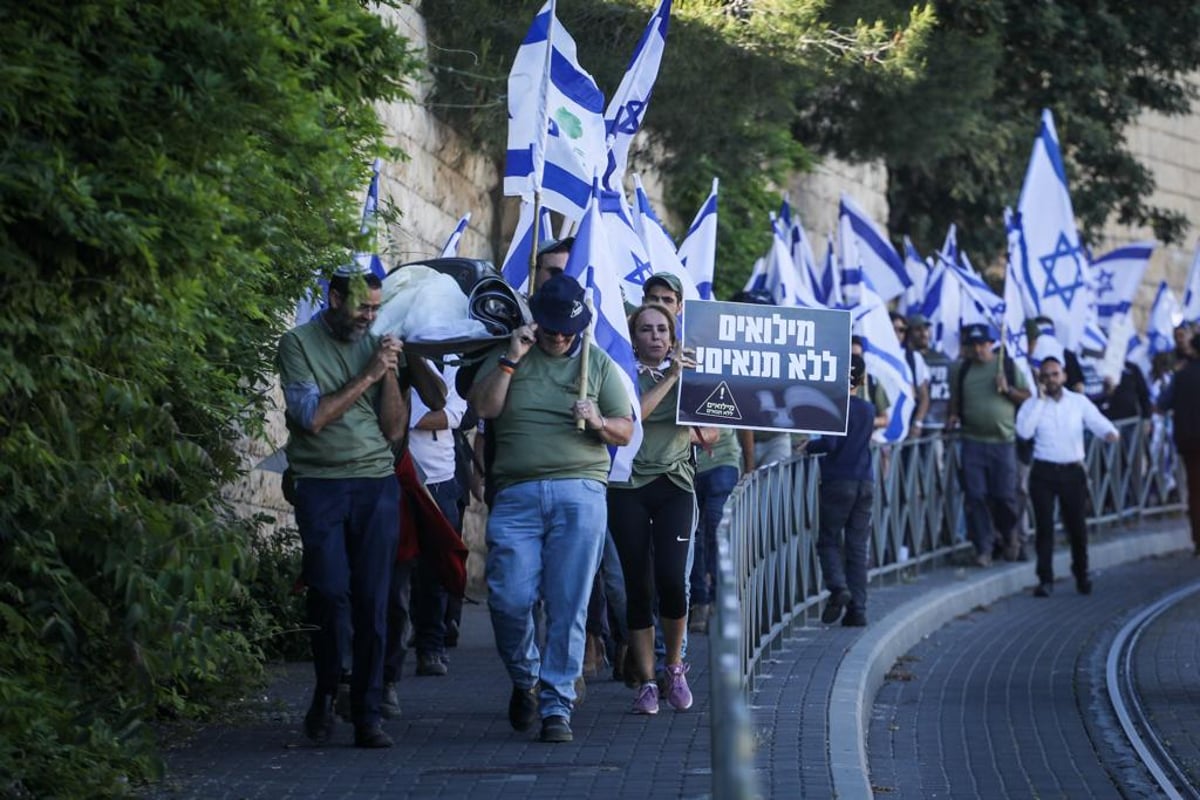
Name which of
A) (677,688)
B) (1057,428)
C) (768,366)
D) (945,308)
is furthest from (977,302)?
(677,688)

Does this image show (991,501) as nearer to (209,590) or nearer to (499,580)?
(499,580)

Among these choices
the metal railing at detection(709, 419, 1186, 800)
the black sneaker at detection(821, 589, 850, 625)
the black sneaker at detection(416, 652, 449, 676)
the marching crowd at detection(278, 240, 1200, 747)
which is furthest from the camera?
the black sneaker at detection(821, 589, 850, 625)

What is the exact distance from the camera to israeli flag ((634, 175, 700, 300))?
11876 millimetres

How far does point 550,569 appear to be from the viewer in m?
9.01

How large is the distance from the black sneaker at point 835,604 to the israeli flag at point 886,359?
289cm

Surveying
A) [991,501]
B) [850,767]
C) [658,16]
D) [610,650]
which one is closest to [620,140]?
[658,16]

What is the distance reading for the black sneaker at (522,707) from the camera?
30.0 ft

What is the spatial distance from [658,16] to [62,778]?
229 inches

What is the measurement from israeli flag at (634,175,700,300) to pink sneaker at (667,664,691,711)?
2573mm

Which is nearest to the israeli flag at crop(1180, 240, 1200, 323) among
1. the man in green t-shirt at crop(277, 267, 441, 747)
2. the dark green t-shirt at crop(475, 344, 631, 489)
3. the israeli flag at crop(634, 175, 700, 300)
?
the israeli flag at crop(634, 175, 700, 300)

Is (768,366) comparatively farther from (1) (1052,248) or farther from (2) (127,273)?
(1) (1052,248)

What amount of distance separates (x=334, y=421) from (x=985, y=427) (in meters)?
10.4

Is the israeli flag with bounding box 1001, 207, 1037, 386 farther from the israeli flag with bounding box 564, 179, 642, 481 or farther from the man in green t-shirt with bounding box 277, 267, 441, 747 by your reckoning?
the man in green t-shirt with bounding box 277, 267, 441, 747

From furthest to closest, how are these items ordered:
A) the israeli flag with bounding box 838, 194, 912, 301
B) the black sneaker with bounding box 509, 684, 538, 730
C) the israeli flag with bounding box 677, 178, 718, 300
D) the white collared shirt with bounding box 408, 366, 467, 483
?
1. the israeli flag with bounding box 838, 194, 912, 301
2. the israeli flag with bounding box 677, 178, 718, 300
3. the white collared shirt with bounding box 408, 366, 467, 483
4. the black sneaker with bounding box 509, 684, 538, 730
